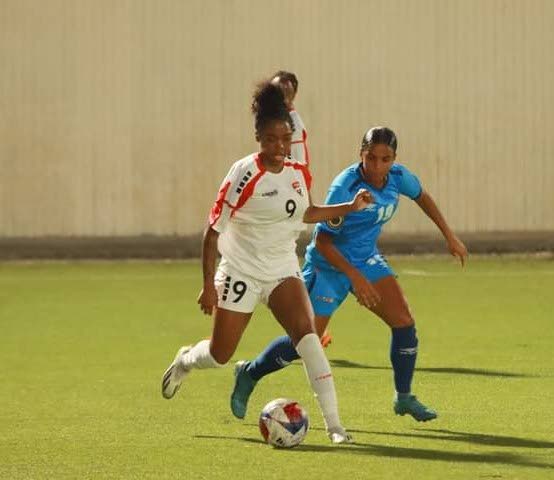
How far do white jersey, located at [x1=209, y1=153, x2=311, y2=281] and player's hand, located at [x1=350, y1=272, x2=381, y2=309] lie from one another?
Result: 0.41 meters

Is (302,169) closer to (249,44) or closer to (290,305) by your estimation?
(290,305)

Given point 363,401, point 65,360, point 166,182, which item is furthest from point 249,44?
point 363,401

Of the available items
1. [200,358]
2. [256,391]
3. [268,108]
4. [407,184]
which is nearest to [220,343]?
[200,358]

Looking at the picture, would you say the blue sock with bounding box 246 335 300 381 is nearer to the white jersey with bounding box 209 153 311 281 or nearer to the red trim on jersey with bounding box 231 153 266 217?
the white jersey with bounding box 209 153 311 281

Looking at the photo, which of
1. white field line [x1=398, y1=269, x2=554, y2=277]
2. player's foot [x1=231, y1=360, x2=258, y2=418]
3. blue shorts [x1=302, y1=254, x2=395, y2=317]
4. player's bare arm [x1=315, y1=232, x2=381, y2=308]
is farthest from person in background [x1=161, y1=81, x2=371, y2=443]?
white field line [x1=398, y1=269, x2=554, y2=277]

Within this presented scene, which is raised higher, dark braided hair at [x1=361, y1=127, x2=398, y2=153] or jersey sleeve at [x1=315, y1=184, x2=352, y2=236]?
dark braided hair at [x1=361, y1=127, x2=398, y2=153]

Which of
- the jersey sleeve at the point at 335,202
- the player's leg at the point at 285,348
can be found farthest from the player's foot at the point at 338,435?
the jersey sleeve at the point at 335,202

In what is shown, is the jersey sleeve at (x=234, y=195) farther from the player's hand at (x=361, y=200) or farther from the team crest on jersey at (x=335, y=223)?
the team crest on jersey at (x=335, y=223)

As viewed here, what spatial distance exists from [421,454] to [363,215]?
6.03 ft

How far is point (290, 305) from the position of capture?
8.85m

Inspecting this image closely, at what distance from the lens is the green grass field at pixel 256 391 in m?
8.09

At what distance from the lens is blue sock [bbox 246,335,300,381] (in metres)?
9.54

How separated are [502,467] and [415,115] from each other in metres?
14.3

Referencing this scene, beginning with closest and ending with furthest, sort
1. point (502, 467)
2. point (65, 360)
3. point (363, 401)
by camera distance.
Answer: point (502, 467) → point (363, 401) → point (65, 360)
